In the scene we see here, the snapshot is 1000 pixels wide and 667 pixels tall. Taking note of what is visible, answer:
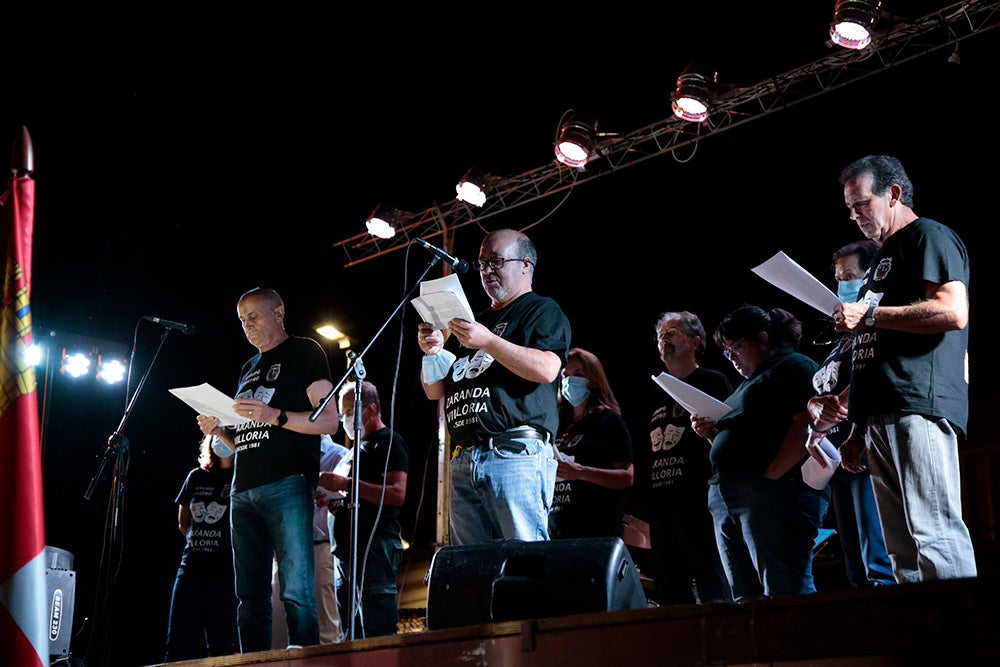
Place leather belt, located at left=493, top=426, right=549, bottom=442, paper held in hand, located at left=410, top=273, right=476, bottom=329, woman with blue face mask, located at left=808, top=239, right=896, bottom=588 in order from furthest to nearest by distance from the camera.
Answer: woman with blue face mask, located at left=808, top=239, right=896, bottom=588
leather belt, located at left=493, top=426, right=549, bottom=442
paper held in hand, located at left=410, top=273, right=476, bottom=329

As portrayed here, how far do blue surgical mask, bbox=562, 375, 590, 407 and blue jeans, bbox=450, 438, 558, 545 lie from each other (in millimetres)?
1199

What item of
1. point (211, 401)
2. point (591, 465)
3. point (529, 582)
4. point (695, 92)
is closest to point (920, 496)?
point (529, 582)

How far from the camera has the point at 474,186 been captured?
781 centimetres

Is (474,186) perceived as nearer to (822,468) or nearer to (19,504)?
(822,468)

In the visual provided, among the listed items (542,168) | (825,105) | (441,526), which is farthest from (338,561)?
(825,105)

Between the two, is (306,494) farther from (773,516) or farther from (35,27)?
(35,27)

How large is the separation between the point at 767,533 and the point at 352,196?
20.7 feet

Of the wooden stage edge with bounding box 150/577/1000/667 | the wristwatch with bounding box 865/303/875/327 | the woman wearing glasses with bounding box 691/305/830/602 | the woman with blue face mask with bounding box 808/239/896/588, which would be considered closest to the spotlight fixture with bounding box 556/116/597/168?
the woman wearing glasses with bounding box 691/305/830/602

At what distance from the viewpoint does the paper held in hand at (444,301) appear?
335cm

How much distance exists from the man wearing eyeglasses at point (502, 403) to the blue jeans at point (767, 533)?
0.84 metres

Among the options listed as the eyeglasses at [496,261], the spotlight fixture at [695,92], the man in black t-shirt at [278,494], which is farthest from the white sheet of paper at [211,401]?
the spotlight fixture at [695,92]

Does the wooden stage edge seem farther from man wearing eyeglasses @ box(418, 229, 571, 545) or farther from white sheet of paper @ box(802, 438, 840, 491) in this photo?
white sheet of paper @ box(802, 438, 840, 491)

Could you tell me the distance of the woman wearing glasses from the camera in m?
3.72

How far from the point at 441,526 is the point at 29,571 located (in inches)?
222
